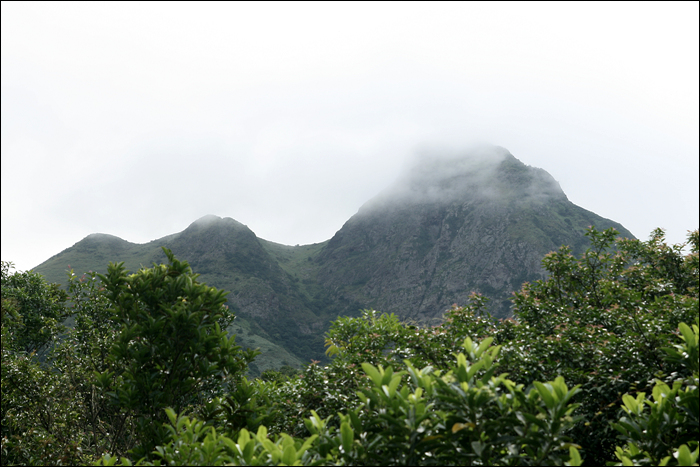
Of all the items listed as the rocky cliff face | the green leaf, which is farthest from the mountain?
the green leaf

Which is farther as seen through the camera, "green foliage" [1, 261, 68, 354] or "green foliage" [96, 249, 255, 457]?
"green foliage" [1, 261, 68, 354]

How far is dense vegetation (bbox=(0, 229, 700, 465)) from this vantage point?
10.6 ft

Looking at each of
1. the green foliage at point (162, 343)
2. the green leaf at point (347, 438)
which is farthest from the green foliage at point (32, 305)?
the green leaf at point (347, 438)

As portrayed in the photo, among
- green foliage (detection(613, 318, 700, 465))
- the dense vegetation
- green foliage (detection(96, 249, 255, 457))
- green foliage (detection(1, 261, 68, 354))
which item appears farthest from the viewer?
green foliage (detection(1, 261, 68, 354))

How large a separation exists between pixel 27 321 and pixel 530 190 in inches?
7797

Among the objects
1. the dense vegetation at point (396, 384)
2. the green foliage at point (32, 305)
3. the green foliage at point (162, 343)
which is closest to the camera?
the dense vegetation at point (396, 384)

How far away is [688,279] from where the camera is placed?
12398 mm

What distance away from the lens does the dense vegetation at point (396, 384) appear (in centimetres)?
324

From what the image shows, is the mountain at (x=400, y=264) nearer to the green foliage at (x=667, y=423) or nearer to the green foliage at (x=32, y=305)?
the green foliage at (x=32, y=305)

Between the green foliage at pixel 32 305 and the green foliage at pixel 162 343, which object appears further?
the green foliage at pixel 32 305

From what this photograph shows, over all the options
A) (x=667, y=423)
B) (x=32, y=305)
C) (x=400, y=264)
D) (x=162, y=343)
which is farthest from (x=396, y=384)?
(x=400, y=264)

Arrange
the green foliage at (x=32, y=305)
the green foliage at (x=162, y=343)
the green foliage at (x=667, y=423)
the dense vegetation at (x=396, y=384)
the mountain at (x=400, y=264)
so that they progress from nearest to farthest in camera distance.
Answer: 1. the dense vegetation at (x=396, y=384)
2. the green foliage at (x=667, y=423)
3. the green foliage at (x=162, y=343)
4. the green foliage at (x=32, y=305)
5. the mountain at (x=400, y=264)

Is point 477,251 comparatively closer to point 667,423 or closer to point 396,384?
point 667,423

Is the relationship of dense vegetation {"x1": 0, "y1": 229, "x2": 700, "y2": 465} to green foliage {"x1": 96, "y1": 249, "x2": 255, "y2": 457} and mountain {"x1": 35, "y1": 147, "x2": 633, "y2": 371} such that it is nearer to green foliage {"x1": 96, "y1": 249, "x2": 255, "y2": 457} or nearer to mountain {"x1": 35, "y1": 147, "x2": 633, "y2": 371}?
green foliage {"x1": 96, "y1": 249, "x2": 255, "y2": 457}
